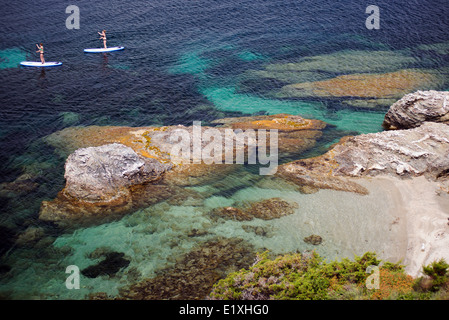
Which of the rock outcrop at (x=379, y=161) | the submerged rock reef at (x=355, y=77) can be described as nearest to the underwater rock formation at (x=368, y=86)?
the submerged rock reef at (x=355, y=77)

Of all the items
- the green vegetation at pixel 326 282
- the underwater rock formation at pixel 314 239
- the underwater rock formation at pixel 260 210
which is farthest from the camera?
the underwater rock formation at pixel 260 210

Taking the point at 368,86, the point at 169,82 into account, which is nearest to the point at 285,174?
the point at 368,86

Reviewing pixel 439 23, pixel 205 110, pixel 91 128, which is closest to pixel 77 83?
pixel 91 128

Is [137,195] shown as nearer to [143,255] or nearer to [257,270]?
[143,255]
